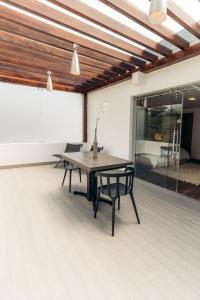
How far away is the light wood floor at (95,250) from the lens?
1434 mm

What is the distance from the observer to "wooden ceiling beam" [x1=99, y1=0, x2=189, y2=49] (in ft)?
6.48

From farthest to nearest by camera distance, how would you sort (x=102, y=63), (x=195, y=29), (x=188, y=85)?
(x=102, y=63) → (x=188, y=85) → (x=195, y=29)

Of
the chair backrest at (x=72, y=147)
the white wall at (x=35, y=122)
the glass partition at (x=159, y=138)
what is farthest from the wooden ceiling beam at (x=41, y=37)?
the chair backrest at (x=72, y=147)

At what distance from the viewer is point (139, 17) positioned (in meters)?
2.18

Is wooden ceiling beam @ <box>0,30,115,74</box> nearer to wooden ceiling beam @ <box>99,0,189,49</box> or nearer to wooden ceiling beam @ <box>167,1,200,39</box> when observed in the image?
wooden ceiling beam @ <box>99,0,189,49</box>

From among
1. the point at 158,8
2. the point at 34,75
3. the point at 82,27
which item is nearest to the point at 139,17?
the point at 82,27

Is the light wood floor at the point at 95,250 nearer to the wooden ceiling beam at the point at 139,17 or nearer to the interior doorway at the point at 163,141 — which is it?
the interior doorway at the point at 163,141

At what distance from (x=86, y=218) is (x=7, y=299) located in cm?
132

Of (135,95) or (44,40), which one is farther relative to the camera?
(135,95)

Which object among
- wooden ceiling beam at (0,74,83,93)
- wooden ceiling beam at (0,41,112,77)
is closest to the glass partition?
wooden ceiling beam at (0,41,112,77)

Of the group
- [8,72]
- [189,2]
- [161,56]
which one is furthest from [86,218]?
[8,72]

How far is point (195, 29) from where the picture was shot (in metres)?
2.37

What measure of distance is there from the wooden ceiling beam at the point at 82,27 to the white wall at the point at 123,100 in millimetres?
466

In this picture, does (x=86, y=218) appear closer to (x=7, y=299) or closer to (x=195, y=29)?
(x=7, y=299)
